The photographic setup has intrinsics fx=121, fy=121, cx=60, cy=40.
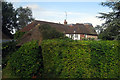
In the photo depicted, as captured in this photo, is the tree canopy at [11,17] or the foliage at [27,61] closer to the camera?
the foliage at [27,61]

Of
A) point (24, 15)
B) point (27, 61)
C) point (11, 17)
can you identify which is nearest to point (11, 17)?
point (11, 17)

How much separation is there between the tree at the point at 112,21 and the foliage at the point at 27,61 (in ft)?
37.6

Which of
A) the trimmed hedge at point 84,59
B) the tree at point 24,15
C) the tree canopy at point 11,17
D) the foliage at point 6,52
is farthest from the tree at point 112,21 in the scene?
the tree at point 24,15

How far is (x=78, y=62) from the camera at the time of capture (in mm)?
5395

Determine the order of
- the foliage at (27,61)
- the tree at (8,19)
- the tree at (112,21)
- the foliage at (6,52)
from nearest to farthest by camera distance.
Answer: the foliage at (27,61)
the foliage at (6,52)
the tree at (112,21)
the tree at (8,19)

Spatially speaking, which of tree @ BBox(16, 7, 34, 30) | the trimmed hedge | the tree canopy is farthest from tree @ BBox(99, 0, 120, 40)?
tree @ BBox(16, 7, 34, 30)

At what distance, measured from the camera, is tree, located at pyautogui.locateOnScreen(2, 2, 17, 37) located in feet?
111

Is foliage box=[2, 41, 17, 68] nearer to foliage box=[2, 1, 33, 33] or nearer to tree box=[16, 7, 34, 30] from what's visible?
foliage box=[2, 1, 33, 33]

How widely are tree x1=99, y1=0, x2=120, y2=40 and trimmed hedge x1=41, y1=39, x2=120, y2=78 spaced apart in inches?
381

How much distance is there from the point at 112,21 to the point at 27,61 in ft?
40.8

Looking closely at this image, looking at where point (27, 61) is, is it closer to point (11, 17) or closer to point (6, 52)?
point (6, 52)

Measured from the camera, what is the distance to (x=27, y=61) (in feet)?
17.5

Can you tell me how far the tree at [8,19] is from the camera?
33750 mm

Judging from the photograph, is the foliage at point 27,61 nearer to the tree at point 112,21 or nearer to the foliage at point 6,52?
the foliage at point 6,52
